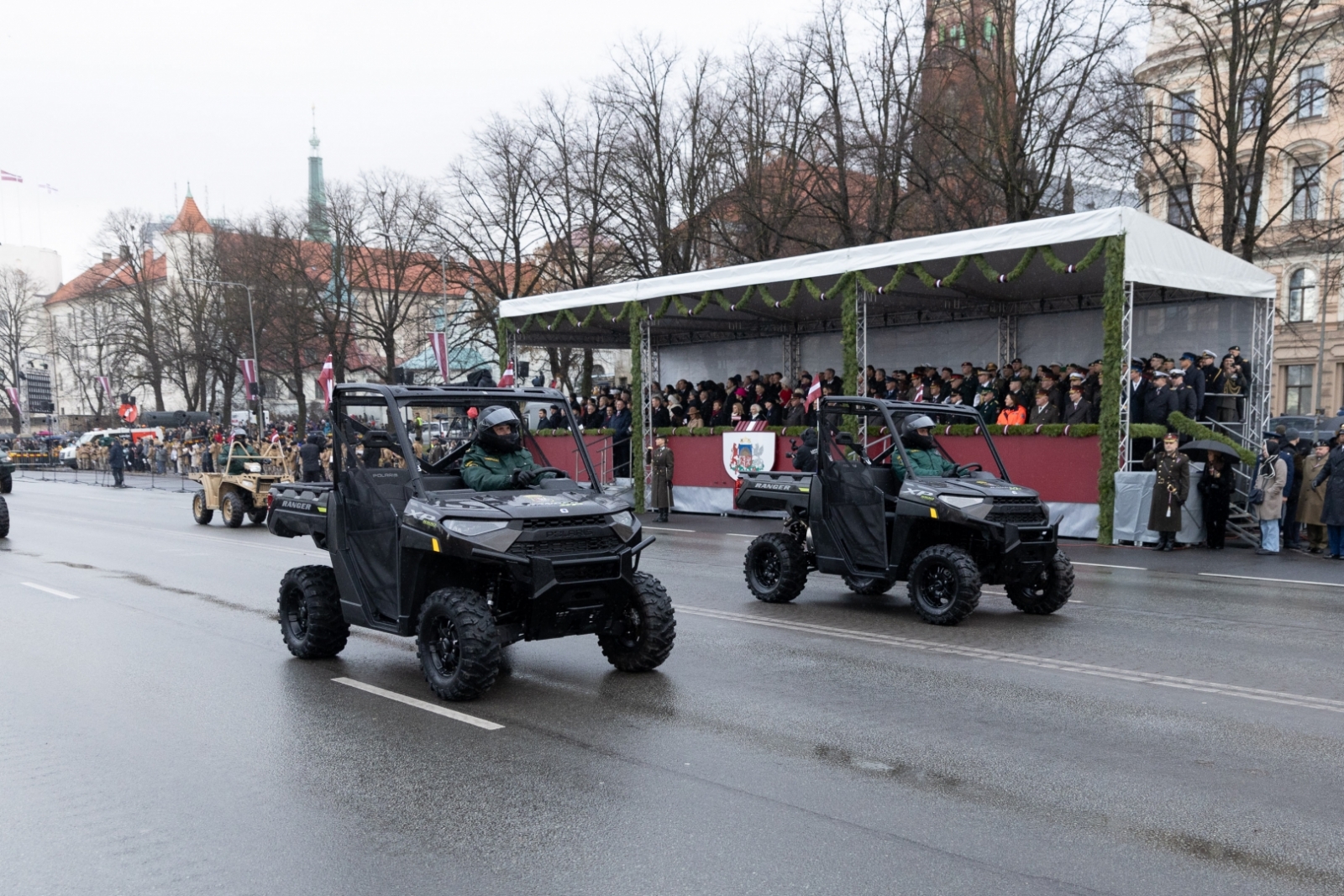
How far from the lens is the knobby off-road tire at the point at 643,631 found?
775cm

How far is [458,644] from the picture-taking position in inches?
276

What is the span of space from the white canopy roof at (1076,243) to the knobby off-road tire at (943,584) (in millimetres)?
8592

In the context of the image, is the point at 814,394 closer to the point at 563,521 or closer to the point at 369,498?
the point at 369,498

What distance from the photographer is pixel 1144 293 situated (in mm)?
20016

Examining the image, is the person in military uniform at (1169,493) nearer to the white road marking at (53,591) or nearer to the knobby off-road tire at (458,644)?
the knobby off-road tire at (458,644)

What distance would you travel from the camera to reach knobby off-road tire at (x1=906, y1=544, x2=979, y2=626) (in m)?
9.69

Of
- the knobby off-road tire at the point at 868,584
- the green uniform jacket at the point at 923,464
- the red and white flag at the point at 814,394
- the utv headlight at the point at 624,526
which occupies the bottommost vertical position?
the knobby off-road tire at the point at 868,584

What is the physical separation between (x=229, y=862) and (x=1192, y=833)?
4.05 meters

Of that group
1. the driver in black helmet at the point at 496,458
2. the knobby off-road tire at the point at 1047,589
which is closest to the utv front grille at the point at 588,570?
the driver in black helmet at the point at 496,458

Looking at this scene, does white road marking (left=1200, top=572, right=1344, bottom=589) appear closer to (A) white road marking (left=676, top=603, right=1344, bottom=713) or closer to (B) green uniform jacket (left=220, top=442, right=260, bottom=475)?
(A) white road marking (left=676, top=603, right=1344, bottom=713)

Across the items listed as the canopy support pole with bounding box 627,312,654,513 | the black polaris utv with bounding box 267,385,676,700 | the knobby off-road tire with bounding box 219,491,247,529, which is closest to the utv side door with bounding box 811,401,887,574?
the black polaris utv with bounding box 267,385,676,700

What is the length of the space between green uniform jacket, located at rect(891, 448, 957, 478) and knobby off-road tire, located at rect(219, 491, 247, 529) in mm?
15976

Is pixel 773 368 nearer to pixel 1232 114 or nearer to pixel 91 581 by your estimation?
pixel 1232 114

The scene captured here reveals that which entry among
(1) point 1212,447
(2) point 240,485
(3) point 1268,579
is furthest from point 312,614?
(2) point 240,485
